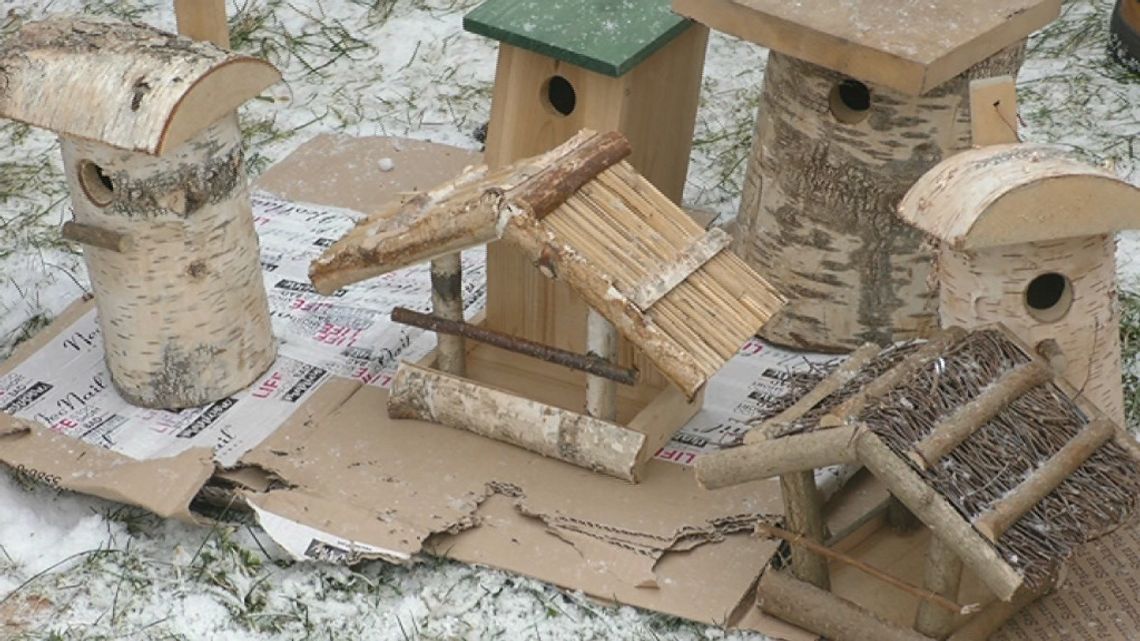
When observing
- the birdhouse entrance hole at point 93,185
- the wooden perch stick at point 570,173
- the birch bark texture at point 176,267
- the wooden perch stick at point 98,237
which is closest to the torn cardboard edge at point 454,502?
the birch bark texture at point 176,267

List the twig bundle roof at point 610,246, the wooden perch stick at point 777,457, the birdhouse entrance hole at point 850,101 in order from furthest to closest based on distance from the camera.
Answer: the birdhouse entrance hole at point 850,101 → the twig bundle roof at point 610,246 → the wooden perch stick at point 777,457

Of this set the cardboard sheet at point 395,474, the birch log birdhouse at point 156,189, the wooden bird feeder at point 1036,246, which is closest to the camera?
the wooden bird feeder at point 1036,246

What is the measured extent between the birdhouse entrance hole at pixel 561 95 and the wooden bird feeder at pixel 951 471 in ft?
3.73

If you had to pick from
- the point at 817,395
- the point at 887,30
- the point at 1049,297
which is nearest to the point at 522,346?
the point at 817,395

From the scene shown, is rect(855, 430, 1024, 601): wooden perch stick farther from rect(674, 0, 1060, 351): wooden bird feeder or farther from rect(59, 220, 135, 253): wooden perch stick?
rect(59, 220, 135, 253): wooden perch stick

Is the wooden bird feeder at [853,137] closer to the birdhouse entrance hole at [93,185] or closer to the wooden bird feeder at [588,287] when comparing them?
the wooden bird feeder at [588,287]

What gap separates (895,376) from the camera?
3.42 meters

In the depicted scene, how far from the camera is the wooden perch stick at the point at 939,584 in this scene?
11.3 ft

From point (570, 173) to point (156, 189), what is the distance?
1.01 m

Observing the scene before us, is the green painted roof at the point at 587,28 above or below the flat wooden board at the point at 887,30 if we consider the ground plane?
below

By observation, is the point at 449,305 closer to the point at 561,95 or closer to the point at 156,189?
the point at 561,95

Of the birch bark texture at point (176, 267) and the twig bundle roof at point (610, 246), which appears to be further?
the birch bark texture at point (176, 267)

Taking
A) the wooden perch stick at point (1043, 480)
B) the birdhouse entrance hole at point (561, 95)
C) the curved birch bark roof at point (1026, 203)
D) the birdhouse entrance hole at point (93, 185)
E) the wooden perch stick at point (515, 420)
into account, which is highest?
the curved birch bark roof at point (1026, 203)

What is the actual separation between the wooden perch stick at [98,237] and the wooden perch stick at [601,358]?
3.68ft
